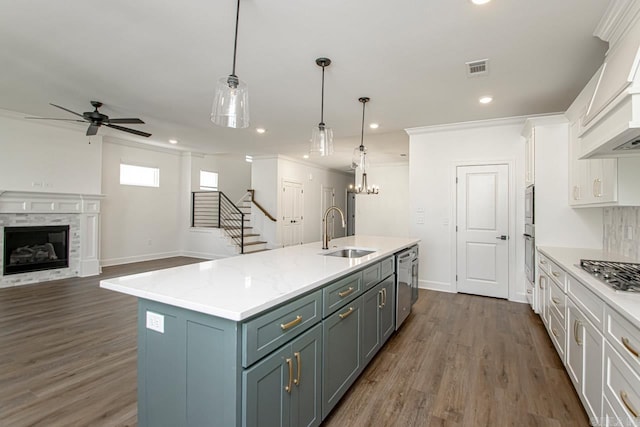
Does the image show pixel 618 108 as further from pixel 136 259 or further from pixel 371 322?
pixel 136 259

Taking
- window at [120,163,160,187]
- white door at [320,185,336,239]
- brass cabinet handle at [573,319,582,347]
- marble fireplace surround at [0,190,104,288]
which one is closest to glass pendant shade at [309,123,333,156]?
brass cabinet handle at [573,319,582,347]

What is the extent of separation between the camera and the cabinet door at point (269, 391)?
125 cm

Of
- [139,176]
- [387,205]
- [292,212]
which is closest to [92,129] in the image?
[139,176]

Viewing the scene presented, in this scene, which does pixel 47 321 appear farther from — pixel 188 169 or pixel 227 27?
pixel 188 169

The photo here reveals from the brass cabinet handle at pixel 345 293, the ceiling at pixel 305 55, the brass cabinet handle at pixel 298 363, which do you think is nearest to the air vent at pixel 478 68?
the ceiling at pixel 305 55

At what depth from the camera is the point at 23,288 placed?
4.89m

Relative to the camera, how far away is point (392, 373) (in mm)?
2475

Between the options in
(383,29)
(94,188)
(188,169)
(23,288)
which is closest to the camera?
(383,29)

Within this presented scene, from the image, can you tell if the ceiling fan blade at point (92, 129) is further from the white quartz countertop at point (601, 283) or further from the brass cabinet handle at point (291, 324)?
the white quartz countertop at point (601, 283)

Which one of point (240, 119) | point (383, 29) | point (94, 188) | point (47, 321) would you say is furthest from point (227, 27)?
point (94, 188)

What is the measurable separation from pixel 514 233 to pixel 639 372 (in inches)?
140

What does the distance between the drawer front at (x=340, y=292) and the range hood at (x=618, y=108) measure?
1.66m

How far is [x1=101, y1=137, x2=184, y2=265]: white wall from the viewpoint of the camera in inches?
259

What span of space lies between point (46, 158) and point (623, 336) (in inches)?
292
